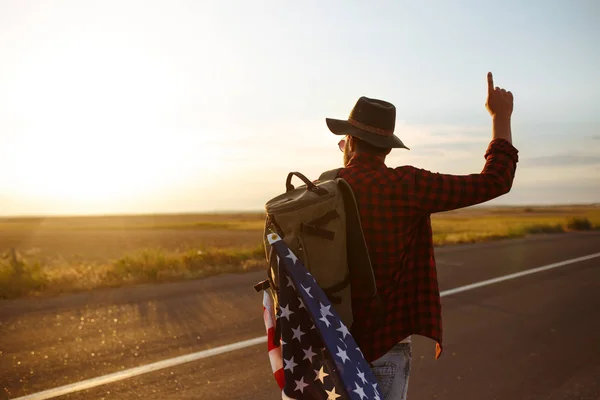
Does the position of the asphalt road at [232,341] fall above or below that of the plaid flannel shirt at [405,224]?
below

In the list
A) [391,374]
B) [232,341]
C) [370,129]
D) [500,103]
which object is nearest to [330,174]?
[370,129]

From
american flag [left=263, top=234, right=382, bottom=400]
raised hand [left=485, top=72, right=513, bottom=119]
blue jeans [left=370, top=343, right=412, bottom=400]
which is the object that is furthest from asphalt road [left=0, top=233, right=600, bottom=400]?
raised hand [left=485, top=72, right=513, bottom=119]

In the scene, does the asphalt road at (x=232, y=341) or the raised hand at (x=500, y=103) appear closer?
the raised hand at (x=500, y=103)

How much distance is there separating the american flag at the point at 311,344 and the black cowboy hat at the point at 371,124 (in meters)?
0.61

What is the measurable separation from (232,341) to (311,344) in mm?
4467

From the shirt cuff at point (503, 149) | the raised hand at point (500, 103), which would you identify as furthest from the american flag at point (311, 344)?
the raised hand at point (500, 103)

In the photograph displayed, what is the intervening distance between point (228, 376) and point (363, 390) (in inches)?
138

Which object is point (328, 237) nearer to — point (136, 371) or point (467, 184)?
point (467, 184)

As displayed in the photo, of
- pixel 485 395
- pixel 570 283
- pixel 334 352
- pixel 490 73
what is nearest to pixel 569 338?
pixel 485 395

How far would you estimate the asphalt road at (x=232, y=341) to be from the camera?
16.1ft

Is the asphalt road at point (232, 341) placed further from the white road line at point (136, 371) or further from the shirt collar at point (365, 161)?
the shirt collar at point (365, 161)

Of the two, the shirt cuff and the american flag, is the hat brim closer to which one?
the shirt cuff

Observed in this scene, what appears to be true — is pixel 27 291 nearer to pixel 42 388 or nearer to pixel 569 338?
pixel 42 388

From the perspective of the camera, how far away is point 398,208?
2160 mm
